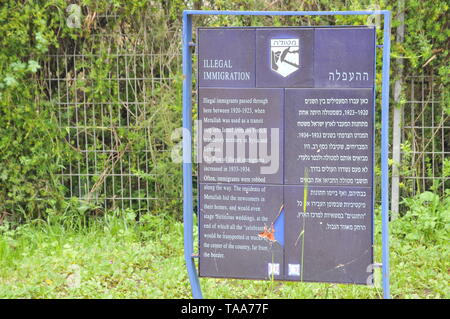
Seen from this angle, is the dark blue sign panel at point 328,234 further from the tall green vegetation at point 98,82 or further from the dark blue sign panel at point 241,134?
the tall green vegetation at point 98,82

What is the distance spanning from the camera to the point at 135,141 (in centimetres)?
568

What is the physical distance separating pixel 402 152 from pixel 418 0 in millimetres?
1374

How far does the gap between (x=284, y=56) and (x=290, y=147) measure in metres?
0.54

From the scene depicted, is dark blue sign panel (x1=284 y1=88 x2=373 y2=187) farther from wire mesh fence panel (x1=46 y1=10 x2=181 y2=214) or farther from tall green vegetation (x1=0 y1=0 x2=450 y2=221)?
wire mesh fence panel (x1=46 y1=10 x2=181 y2=214)

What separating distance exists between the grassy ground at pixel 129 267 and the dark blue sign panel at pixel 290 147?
690 millimetres

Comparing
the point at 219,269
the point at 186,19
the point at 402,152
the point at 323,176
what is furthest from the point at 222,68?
the point at 402,152

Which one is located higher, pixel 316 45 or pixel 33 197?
pixel 316 45

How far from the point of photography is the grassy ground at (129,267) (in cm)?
426

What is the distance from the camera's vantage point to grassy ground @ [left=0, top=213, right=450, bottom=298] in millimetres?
4258

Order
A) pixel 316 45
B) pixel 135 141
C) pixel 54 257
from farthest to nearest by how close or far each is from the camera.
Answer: pixel 135 141 < pixel 54 257 < pixel 316 45

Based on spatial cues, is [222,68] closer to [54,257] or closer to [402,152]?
[54,257]

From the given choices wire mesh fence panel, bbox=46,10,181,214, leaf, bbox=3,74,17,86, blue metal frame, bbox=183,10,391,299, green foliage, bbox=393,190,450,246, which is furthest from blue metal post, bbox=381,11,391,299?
leaf, bbox=3,74,17,86

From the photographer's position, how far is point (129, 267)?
4.75 m

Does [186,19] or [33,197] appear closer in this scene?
[186,19]
